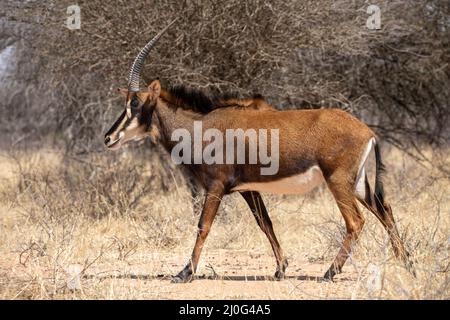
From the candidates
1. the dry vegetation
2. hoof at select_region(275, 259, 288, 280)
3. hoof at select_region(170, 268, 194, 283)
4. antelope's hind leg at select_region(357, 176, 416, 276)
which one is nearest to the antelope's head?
the dry vegetation

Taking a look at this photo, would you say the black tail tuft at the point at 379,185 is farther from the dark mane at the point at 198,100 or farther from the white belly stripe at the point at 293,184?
the dark mane at the point at 198,100

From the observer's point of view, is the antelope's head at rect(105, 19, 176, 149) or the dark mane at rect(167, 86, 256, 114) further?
the dark mane at rect(167, 86, 256, 114)

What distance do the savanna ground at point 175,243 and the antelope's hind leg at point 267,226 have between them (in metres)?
0.14

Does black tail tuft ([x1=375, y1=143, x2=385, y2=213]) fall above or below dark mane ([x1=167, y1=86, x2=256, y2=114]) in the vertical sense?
below

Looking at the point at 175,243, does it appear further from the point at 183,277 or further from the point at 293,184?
the point at 293,184

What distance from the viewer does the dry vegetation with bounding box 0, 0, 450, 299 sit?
6488 mm

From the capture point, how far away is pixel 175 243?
8.34 meters

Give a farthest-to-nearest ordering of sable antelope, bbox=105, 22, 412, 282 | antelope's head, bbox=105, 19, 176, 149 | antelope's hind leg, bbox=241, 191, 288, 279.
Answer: antelope's head, bbox=105, 19, 176, 149 → antelope's hind leg, bbox=241, 191, 288, 279 → sable antelope, bbox=105, 22, 412, 282

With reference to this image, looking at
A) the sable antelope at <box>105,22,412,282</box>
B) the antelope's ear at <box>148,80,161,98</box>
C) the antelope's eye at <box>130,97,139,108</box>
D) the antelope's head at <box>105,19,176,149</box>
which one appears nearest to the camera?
the sable antelope at <box>105,22,412,282</box>

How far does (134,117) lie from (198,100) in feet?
2.06

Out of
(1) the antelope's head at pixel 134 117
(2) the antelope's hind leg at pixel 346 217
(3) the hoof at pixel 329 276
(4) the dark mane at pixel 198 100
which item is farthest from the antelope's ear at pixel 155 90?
(3) the hoof at pixel 329 276

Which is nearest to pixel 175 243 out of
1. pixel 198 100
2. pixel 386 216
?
pixel 198 100

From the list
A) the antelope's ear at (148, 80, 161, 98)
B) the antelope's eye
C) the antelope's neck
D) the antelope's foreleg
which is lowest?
the antelope's foreleg

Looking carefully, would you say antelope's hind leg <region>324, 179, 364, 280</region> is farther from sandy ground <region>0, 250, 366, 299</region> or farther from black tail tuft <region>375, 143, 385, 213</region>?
black tail tuft <region>375, 143, 385, 213</region>
